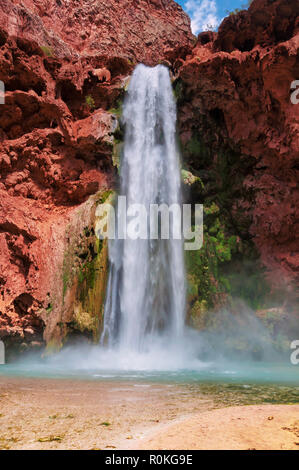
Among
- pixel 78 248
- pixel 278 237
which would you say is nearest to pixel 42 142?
pixel 78 248

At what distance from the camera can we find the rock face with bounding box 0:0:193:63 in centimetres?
2459

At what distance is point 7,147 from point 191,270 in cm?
847

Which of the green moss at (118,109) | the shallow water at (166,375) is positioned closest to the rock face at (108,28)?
the green moss at (118,109)

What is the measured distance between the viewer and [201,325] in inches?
455

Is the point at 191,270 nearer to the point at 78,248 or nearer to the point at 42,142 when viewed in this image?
the point at 78,248

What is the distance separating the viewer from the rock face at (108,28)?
24.6m

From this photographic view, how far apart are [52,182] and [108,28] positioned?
19.3 m

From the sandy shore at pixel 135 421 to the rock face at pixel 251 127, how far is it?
31.2ft
